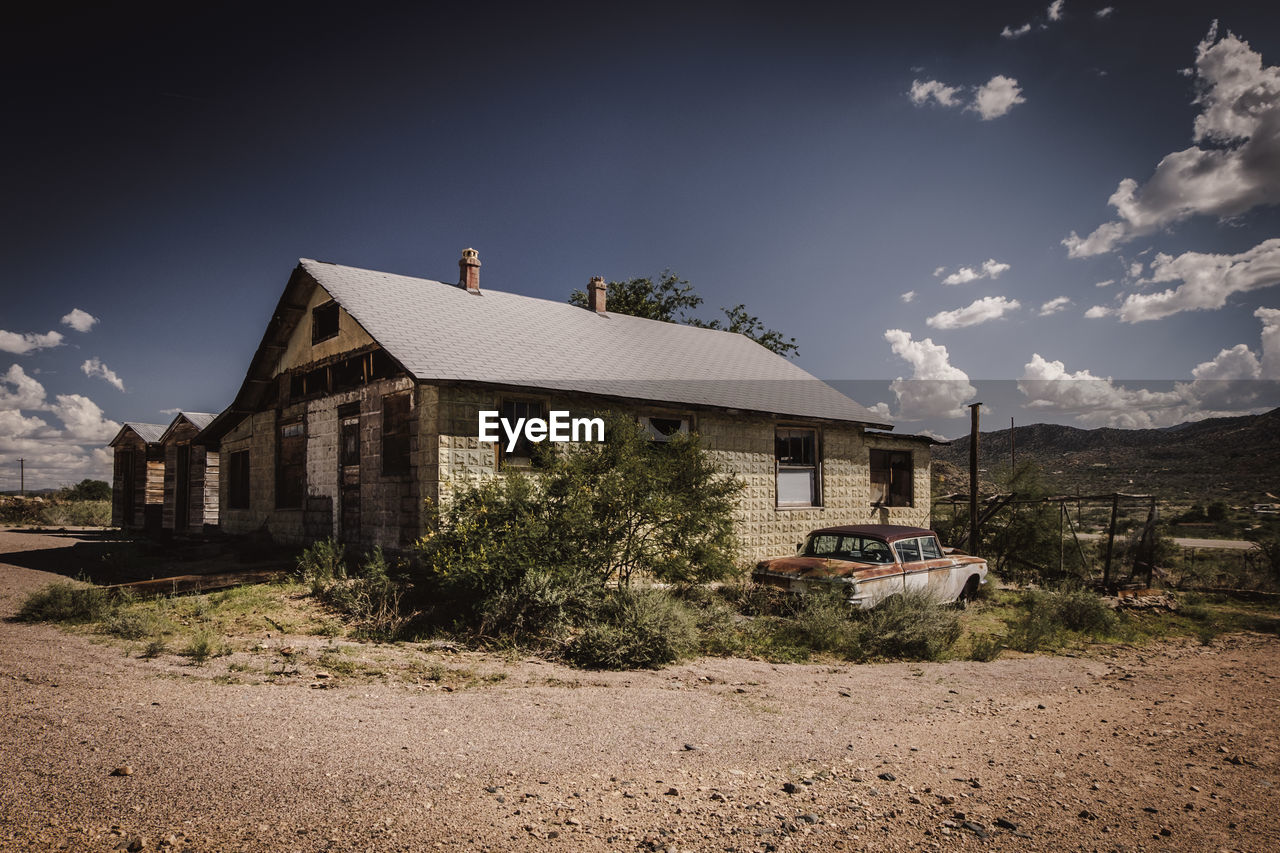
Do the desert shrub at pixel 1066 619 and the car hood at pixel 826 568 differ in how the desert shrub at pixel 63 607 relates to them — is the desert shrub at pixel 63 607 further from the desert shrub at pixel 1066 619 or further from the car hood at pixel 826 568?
the desert shrub at pixel 1066 619

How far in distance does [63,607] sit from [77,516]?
2804 centimetres

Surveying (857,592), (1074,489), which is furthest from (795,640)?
(1074,489)

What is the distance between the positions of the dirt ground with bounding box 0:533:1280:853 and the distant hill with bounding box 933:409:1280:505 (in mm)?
35100

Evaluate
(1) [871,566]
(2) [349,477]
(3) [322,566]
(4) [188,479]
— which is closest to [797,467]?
(1) [871,566]

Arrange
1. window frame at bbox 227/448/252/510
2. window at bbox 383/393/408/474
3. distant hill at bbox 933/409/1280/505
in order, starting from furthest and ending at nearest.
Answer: distant hill at bbox 933/409/1280/505, window frame at bbox 227/448/252/510, window at bbox 383/393/408/474

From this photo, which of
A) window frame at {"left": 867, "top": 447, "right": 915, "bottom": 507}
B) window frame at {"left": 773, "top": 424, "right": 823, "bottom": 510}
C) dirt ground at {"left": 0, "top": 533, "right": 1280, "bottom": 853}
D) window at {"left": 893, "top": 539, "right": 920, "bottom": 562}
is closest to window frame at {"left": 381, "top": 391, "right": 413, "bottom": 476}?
dirt ground at {"left": 0, "top": 533, "right": 1280, "bottom": 853}

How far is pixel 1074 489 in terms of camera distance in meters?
45.5

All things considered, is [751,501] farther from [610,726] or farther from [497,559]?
[610,726]

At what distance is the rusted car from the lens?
10086 millimetres

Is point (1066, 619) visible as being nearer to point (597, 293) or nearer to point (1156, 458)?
point (597, 293)

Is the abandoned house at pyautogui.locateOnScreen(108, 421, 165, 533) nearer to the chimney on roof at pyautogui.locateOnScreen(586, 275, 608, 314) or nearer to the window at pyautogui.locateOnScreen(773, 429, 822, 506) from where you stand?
the chimney on roof at pyautogui.locateOnScreen(586, 275, 608, 314)

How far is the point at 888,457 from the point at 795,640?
11.3m

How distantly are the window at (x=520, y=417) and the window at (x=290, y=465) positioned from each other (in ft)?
20.2

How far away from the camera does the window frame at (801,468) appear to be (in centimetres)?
1634
